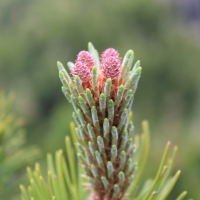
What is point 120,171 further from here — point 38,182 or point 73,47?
point 73,47

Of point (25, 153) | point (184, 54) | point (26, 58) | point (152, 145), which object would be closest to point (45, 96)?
point (26, 58)

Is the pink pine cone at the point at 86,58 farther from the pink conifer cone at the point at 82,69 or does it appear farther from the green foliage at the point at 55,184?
the green foliage at the point at 55,184

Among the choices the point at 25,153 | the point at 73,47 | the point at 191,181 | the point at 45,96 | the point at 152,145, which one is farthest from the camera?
the point at 73,47

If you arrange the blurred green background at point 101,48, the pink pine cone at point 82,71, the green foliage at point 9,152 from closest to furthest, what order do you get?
the pink pine cone at point 82,71 < the green foliage at point 9,152 < the blurred green background at point 101,48

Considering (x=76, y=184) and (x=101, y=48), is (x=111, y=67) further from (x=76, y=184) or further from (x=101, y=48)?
(x=101, y=48)

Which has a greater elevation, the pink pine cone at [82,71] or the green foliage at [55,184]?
the pink pine cone at [82,71]

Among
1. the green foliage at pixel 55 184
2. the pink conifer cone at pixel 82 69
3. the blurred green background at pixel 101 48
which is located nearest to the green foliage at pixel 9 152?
the green foliage at pixel 55 184
